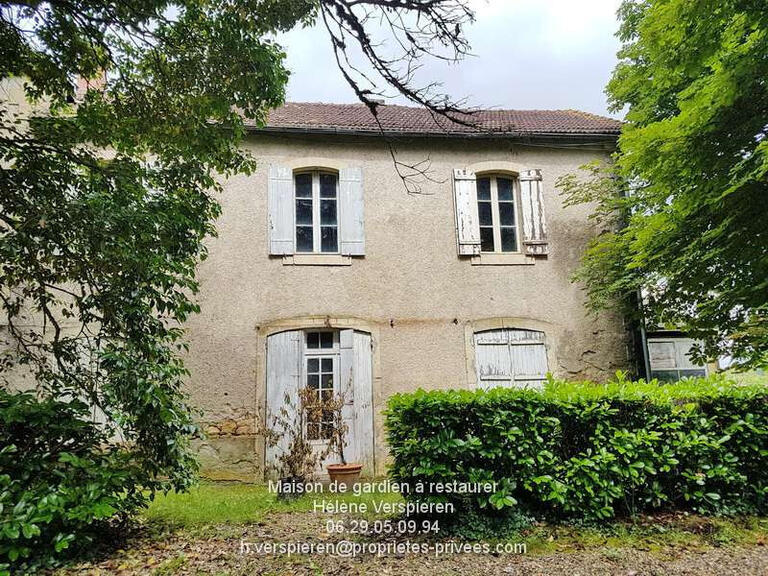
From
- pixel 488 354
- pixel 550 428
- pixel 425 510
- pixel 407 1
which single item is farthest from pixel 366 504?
pixel 407 1

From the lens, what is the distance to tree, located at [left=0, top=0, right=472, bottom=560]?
4230 mm

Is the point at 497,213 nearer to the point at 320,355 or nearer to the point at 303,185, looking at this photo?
the point at 303,185

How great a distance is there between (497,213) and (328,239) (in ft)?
9.48

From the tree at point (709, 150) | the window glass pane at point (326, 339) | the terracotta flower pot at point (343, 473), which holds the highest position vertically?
the tree at point (709, 150)

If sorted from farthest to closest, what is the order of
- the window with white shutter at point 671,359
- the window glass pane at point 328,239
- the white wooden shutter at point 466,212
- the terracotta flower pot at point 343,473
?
the window with white shutter at point 671,359
the white wooden shutter at point 466,212
the window glass pane at point 328,239
the terracotta flower pot at point 343,473

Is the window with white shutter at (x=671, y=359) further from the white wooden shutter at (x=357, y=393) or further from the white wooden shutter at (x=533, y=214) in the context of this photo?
the white wooden shutter at (x=357, y=393)

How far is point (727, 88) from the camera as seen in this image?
11.6ft

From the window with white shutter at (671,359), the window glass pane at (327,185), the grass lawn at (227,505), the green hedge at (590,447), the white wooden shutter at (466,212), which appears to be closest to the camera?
the green hedge at (590,447)

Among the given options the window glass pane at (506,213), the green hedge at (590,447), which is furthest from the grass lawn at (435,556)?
the window glass pane at (506,213)

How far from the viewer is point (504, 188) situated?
8.53m

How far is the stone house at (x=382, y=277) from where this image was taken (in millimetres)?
7266

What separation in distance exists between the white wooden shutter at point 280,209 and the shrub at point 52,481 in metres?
3.89

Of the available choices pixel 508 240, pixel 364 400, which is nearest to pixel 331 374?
pixel 364 400

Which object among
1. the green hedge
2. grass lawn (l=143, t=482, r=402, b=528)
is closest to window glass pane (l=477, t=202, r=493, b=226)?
the green hedge
